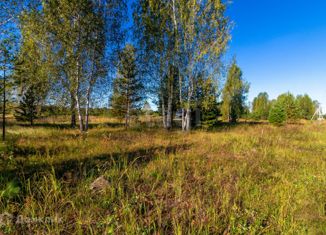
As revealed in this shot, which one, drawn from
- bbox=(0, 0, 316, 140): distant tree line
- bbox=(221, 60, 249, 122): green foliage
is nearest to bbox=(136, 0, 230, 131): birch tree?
bbox=(0, 0, 316, 140): distant tree line

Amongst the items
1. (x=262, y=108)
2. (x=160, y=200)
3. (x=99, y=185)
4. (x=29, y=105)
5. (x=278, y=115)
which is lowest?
(x=160, y=200)

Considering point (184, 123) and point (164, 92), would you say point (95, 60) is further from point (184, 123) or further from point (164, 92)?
point (184, 123)

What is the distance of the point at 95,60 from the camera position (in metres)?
11.2

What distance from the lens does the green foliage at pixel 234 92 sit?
3170cm

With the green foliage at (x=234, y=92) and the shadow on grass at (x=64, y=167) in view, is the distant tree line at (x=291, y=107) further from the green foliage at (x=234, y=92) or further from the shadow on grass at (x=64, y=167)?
the shadow on grass at (x=64, y=167)

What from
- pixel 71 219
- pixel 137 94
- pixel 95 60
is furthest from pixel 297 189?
pixel 137 94

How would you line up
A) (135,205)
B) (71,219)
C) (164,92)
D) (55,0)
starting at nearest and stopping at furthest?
(71,219) < (135,205) < (55,0) < (164,92)

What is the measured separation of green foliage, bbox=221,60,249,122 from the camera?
31.7 metres

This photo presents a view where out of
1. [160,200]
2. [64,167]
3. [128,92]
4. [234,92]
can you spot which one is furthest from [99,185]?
[234,92]

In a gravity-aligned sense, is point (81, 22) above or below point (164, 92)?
above

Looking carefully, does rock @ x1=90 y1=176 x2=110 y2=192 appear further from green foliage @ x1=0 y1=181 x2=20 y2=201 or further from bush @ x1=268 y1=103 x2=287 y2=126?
bush @ x1=268 y1=103 x2=287 y2=126

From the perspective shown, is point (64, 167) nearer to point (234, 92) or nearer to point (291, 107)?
point (234, 92)

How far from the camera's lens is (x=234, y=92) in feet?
105

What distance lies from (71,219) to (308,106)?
85.7m
